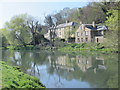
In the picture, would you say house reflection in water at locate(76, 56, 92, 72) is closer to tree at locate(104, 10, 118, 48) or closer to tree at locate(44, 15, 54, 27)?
tree at locate(104, 10, 118, 48)

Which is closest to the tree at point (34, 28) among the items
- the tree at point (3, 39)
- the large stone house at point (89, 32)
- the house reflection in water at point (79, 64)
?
the tree at point (3, 39)

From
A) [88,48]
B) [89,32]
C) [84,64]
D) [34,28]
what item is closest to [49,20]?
[34,28]

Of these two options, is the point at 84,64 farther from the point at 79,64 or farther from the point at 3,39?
the point at 3,39

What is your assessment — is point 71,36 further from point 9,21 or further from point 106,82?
point 106,82

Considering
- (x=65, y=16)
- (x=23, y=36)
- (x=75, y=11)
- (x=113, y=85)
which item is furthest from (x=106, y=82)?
(x=65, y=16)

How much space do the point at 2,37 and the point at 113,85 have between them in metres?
39.1

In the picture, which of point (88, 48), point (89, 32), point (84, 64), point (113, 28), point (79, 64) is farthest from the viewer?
point (89, 32)

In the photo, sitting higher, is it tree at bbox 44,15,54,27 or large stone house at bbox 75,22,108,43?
tree at bbox 44,15,54,27

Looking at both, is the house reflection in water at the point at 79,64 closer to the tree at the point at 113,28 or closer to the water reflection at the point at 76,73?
the water reflection at the point at 76,73

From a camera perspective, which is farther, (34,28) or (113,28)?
(34,28)

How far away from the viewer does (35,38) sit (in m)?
41.0

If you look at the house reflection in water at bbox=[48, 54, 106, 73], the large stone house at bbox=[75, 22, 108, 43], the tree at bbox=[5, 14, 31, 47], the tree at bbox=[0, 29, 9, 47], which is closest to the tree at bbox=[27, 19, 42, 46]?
the tree at bbox=[5, 14, 31, 47]

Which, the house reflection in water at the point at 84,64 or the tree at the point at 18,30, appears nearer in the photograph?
the house reflection in water at the point at 84,64

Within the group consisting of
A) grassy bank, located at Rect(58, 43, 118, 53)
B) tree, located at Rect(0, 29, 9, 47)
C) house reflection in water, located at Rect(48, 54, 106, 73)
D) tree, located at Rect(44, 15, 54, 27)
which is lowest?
house reflection in water, located at Rect(48, 54, 106, 73)
